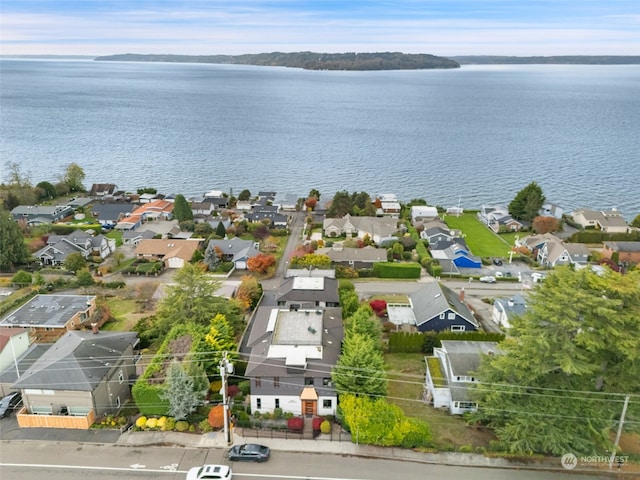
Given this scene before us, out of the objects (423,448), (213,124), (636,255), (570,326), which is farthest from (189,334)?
(213,124)

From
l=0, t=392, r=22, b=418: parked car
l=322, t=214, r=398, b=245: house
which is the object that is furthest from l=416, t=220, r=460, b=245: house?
l=0, t=392, r=22, b=418: parked car

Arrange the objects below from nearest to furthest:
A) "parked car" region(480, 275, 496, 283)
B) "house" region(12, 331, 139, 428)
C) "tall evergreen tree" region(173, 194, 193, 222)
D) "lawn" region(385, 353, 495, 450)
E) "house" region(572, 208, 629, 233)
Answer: "lawn" region(385, 353, 495, 450) < "house" region(12, 331, 139, 428) < "parked car" region(480, 275, 496, 283) < "house" region(572, 208, 629, 233) < "tall evergreen tree" region(173, 194, 193, 222)

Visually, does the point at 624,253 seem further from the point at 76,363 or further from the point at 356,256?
Result: the point at 76,363

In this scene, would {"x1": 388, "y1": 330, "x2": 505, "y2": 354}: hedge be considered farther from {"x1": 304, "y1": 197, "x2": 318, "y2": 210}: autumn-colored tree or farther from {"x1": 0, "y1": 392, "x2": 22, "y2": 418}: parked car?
{"x1": 304, "y1": 197, "x2": 318, "y2": 210}: autumn-colored tree

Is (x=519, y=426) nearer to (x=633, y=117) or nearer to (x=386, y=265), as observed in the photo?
(x=386, y=265)

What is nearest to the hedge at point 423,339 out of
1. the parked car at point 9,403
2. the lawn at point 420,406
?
the lawn at point 420,406

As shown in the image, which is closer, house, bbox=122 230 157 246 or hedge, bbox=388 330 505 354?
hedge, bbox=388 330 505 354

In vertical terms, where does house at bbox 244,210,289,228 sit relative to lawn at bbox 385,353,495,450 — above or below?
above

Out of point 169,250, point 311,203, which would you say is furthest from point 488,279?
point 169,250
